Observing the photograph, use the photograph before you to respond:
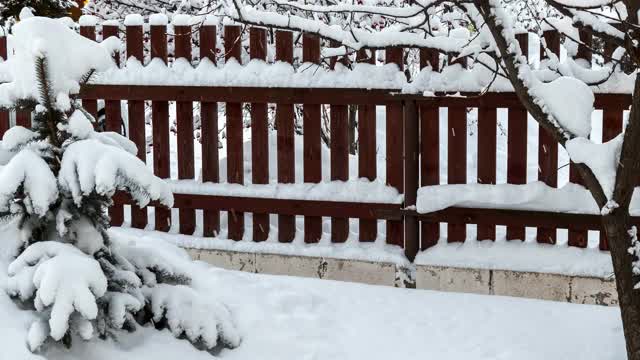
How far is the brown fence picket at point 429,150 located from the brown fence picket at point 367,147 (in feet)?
1.08

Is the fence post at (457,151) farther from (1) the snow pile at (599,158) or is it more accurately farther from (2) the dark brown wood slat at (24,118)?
(2) the dark brown wood slat at (24,118)

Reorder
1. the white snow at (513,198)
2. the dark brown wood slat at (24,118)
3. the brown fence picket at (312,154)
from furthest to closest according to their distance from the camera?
A: 1. the dark brown wood slat at (24,118)
2. the brown fence picket at (312,154)
3. the white snow at (513,198)

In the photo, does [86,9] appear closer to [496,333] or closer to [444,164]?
[444,164]

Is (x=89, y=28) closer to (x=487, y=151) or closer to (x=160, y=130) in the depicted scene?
(x=160, y=130)

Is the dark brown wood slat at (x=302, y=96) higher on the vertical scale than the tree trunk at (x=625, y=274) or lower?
higher

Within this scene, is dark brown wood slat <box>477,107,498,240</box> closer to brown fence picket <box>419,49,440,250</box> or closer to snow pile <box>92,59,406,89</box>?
brown fence picket <box>419,49,440,250</box>

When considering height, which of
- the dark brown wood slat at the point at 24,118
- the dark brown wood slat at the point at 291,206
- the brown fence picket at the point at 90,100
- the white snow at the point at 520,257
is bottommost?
the white snow at the point at 520,257

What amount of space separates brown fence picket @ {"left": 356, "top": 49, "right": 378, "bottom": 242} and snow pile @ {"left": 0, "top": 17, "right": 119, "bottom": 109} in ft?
7.12

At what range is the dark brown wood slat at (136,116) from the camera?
21.4 feet

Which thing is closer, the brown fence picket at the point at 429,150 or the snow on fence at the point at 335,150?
the snow on fence at the point at 335,150

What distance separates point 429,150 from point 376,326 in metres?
1.32

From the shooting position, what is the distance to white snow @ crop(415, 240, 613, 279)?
18.0 feet

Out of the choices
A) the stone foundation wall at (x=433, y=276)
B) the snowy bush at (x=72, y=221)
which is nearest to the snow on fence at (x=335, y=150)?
the stone foundation wall at (x=433, y=276)

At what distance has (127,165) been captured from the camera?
3943mm
